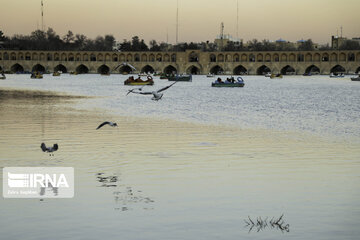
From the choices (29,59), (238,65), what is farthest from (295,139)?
(29,59)

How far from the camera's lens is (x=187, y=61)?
129750mm

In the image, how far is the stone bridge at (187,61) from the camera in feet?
418

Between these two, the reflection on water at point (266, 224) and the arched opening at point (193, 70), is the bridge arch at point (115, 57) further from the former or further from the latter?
the reflection on water at point (266, 224)

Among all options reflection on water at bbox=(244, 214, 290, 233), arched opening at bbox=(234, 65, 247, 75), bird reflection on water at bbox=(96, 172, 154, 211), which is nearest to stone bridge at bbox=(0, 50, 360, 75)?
arched opening at bbox=(234, 65, 247, 75)

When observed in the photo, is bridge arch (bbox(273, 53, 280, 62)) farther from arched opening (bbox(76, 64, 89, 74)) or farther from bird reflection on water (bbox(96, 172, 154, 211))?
bird reflection on water (bbox(96, 172, 154, 211))

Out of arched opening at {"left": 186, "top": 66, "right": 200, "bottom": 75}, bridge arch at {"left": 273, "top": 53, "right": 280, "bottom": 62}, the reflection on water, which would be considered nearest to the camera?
the reflection on water

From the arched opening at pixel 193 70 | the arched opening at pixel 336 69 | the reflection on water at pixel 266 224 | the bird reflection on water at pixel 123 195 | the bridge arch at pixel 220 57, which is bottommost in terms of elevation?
the reflection on water at pixel 266 224

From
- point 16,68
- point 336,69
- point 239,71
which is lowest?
point 239,71

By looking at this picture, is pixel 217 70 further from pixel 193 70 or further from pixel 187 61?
pixel 187 61

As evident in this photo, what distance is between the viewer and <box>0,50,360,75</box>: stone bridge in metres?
127

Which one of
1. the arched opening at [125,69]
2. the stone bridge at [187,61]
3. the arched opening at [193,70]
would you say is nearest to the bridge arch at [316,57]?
the stone bridge at [187,61]

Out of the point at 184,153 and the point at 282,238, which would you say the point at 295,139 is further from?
the point at 282,238

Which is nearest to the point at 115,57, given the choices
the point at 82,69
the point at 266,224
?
the point at 82,69

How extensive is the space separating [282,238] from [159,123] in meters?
15.9
